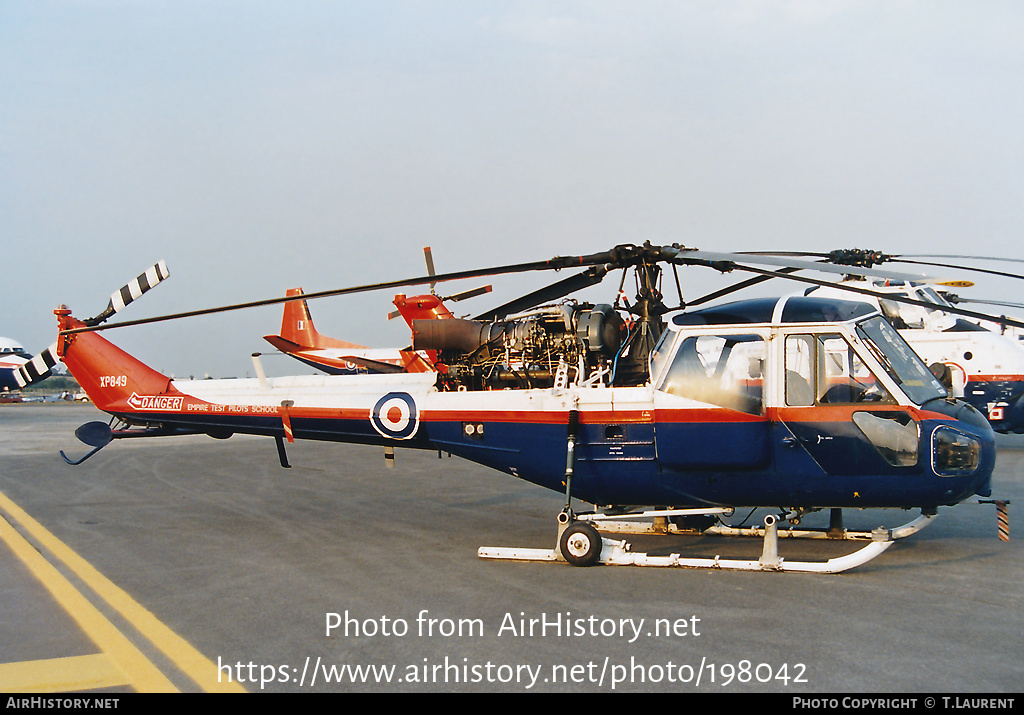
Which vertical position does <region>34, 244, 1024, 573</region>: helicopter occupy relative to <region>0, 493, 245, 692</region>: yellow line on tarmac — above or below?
above

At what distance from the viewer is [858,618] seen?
6.02 meters

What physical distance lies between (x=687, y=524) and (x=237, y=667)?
20.1 feet

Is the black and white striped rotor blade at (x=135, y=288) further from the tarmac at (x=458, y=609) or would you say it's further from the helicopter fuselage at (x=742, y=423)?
the helicopter fuselage at (x=742, y=423)

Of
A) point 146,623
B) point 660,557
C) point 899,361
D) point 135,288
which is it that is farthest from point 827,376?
point 135,288

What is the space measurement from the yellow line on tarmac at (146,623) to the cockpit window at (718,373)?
532cm

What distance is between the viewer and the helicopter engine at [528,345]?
29.2ft

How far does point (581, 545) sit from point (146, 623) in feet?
13.7

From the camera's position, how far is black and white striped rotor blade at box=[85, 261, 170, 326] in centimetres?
1139

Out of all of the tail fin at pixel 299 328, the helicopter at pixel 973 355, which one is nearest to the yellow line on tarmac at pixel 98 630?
the helicopter at pixel 973 355

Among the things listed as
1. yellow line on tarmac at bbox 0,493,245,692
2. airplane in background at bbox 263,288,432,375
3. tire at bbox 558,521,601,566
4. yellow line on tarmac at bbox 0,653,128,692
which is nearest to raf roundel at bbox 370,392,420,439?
tire at bbox 558,521,601,566

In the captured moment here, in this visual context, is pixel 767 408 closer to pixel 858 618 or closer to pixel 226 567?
pixel 858 618

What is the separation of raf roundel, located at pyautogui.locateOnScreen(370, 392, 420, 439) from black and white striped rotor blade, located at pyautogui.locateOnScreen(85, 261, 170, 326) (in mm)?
4495

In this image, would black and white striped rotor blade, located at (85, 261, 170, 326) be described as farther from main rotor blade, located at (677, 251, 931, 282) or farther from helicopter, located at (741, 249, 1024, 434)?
helicopter, located at (741, 249, 1024, 434)

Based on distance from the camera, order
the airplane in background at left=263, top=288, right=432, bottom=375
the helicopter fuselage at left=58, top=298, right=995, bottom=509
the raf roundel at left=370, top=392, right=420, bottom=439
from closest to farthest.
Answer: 1. the helicopter fuselage at left=58, top=298, right=995, bottom=509
2. the raf roundel at left=370, top=392, right=420, bottom=439
3. the airplane in background at left=263, top=288, right=432, bottom=375
